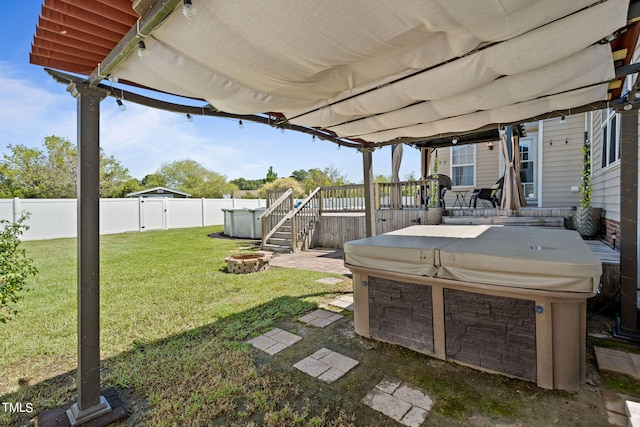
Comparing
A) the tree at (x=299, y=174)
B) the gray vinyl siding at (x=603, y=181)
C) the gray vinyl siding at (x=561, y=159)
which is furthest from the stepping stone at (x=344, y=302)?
the tree at (x=299, y=174)

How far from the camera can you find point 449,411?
6.86 feet

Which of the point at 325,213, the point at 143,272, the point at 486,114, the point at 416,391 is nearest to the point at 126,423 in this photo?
the point at 416,391

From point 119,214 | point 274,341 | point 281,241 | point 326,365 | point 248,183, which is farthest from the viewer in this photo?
point 248,183

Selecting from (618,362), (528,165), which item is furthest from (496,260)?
(528,165)

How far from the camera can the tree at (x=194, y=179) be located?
40562mm

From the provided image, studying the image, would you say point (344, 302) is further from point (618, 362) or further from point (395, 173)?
point (395, 173)

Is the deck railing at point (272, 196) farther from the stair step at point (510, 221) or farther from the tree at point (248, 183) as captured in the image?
the tree at point (248, 183)

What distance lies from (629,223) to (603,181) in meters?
3.34

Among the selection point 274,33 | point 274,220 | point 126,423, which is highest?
point 274,33

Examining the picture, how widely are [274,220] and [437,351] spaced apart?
27.1 ft

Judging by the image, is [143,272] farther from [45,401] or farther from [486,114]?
[486,114]

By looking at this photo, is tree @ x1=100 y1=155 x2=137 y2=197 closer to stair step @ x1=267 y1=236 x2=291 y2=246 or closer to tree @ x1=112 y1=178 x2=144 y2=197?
tree @ x1=112 y1=178 x2=144 y2=197

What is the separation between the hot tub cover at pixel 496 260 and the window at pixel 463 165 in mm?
7805

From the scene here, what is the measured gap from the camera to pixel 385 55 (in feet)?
6.08
